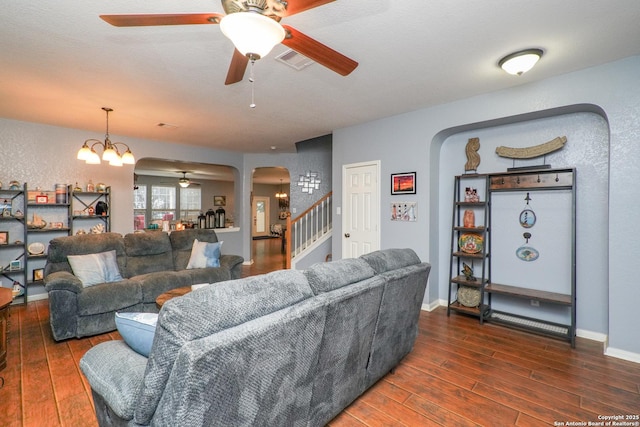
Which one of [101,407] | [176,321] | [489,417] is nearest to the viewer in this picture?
[176,321]

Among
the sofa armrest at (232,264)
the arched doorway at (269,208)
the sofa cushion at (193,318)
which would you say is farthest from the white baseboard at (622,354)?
the arched doorway at (269,208)

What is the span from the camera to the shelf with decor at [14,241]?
4262 mm

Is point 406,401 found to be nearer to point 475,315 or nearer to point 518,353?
point 518,353

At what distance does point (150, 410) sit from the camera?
115 cm

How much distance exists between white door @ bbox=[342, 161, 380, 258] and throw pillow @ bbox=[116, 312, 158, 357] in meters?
3.47

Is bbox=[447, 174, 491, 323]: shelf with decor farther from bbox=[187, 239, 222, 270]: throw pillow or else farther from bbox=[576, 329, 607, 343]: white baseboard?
bbox=[187, 239, 222, 270]: throw pillow

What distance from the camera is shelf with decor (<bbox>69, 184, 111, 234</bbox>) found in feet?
16.1

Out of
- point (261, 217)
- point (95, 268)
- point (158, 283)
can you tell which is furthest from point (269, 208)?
point (95, 268)

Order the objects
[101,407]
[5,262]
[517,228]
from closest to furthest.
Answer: [101,407]
[517,228]
[5,262]

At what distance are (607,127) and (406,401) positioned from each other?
326 centimetres

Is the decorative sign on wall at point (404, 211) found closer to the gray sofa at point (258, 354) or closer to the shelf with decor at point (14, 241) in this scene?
the gray sofa at point (258, 354)

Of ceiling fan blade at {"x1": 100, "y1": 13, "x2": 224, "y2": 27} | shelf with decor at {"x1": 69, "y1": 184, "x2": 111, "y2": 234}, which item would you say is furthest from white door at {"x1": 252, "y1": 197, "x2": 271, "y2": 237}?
ceiling fan blade at {"x1": 100, "y1": 13, "x2": 224, "y2": 27}

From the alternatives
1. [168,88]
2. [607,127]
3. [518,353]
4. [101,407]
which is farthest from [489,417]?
[168,88]

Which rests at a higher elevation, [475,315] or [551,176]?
[551,176]
